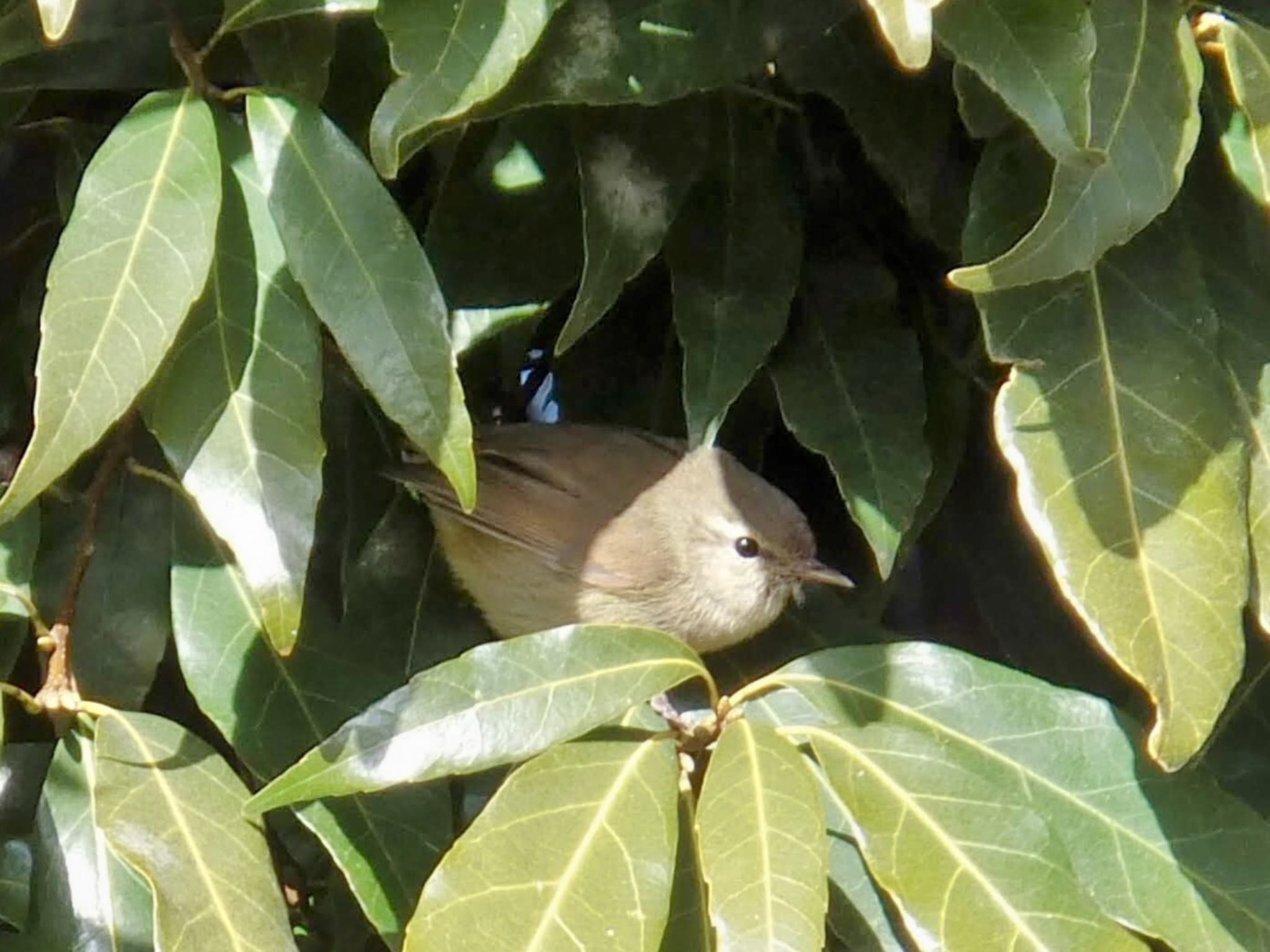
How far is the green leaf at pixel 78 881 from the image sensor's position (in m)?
1.48

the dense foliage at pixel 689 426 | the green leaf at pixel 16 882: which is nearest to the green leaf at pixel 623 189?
the dense foliage at pixel 689 426

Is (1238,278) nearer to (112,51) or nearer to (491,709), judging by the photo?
(491,709)

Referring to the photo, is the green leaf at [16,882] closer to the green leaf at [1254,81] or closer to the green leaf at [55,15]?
the green leaf at [55,15]

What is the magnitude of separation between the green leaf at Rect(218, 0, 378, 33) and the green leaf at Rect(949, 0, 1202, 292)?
510 mm

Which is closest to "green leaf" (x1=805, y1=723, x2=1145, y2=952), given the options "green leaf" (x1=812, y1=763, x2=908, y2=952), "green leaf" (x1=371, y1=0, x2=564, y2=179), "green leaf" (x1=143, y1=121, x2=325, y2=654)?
"green leaf" (x1=812, y1=763, x2=908, y2=952)

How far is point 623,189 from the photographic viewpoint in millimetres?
1526

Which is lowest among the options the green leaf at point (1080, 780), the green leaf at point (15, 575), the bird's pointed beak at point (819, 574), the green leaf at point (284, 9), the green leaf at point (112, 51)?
the bird's pointed beak at point (819, 574)

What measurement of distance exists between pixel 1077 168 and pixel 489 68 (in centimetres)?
41

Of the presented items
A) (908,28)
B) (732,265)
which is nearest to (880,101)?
(732,265)

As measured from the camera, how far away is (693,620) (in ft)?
7.87

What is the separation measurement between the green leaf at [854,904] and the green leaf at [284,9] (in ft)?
2.37

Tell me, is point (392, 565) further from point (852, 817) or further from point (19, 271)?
point (852, 817)

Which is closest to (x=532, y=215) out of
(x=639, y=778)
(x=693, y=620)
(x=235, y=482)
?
(x=235, y=482)

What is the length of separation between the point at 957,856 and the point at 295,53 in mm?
827
